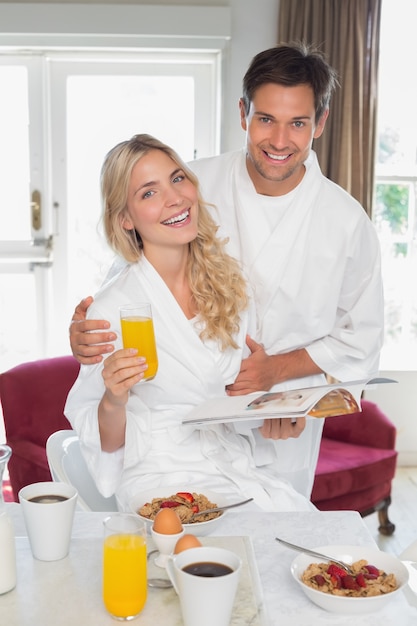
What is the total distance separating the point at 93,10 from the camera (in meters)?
4.49

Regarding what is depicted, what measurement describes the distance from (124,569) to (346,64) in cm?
388

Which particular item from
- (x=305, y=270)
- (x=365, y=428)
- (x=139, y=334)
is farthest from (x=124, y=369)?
(x=365, y=428)

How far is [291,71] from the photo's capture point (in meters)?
2.23

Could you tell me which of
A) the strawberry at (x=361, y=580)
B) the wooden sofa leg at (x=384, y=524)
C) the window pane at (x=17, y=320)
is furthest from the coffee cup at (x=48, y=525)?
the window pane at (x=17, y=320)

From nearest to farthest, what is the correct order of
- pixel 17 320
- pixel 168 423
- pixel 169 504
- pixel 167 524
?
pixel 167 524
pixel 169 504
pixel 168 423
pixel 17 320

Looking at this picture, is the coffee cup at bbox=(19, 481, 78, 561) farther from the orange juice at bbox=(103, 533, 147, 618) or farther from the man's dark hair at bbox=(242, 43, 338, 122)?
the man's dark hair at bbox=(242, 43, 338, 122)

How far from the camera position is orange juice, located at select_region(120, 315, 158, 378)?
1.72m

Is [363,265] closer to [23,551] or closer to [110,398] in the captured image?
[110,398]

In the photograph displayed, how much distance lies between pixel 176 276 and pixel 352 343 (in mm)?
599

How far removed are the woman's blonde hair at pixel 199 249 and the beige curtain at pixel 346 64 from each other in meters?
2.50

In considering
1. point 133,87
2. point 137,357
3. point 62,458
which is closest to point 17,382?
point 62,458

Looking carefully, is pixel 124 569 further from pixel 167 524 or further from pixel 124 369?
pixel 124 369

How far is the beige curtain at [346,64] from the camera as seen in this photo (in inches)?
179

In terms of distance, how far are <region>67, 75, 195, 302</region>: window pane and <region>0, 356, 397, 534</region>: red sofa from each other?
146 cm
